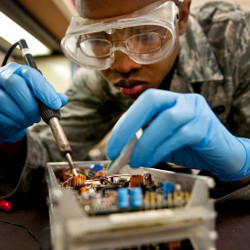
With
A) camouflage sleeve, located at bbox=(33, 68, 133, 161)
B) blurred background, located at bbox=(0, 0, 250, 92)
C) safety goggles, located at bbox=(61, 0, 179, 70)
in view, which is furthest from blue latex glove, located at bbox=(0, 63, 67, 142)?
camouflage sleeve, located at bbox=(33, 68, 133, 161)

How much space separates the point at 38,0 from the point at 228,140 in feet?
3.84

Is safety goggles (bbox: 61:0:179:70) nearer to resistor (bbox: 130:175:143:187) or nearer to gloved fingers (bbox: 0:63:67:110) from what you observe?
gloved fingers (bbox: 0:63:67:110)

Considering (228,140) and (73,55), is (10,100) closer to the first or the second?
(73,55)

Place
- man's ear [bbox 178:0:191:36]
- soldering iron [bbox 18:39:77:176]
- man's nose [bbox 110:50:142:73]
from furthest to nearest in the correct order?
man's ear [bbox 178:0:191:36]
man's nose [bbox 110:50:142:73]
soldering iron [bbox 18:39:77:176]

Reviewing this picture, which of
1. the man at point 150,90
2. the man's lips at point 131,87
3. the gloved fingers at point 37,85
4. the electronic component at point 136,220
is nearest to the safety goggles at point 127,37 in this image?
the man at point 150,90

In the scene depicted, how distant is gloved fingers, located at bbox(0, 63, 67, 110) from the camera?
913 millimetres

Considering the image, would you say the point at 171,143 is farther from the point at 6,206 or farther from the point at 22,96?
the point at 6,206

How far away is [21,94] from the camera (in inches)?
36.4

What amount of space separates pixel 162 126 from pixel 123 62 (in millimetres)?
548

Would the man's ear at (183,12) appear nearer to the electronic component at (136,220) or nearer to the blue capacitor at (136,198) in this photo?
the electronic component at (136,220)

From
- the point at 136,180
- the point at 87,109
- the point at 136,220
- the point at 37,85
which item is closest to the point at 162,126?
the point at 136,180

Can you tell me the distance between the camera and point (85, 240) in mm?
449

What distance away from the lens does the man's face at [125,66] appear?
3.29 feet

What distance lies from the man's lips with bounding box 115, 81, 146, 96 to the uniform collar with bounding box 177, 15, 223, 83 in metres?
0.35
